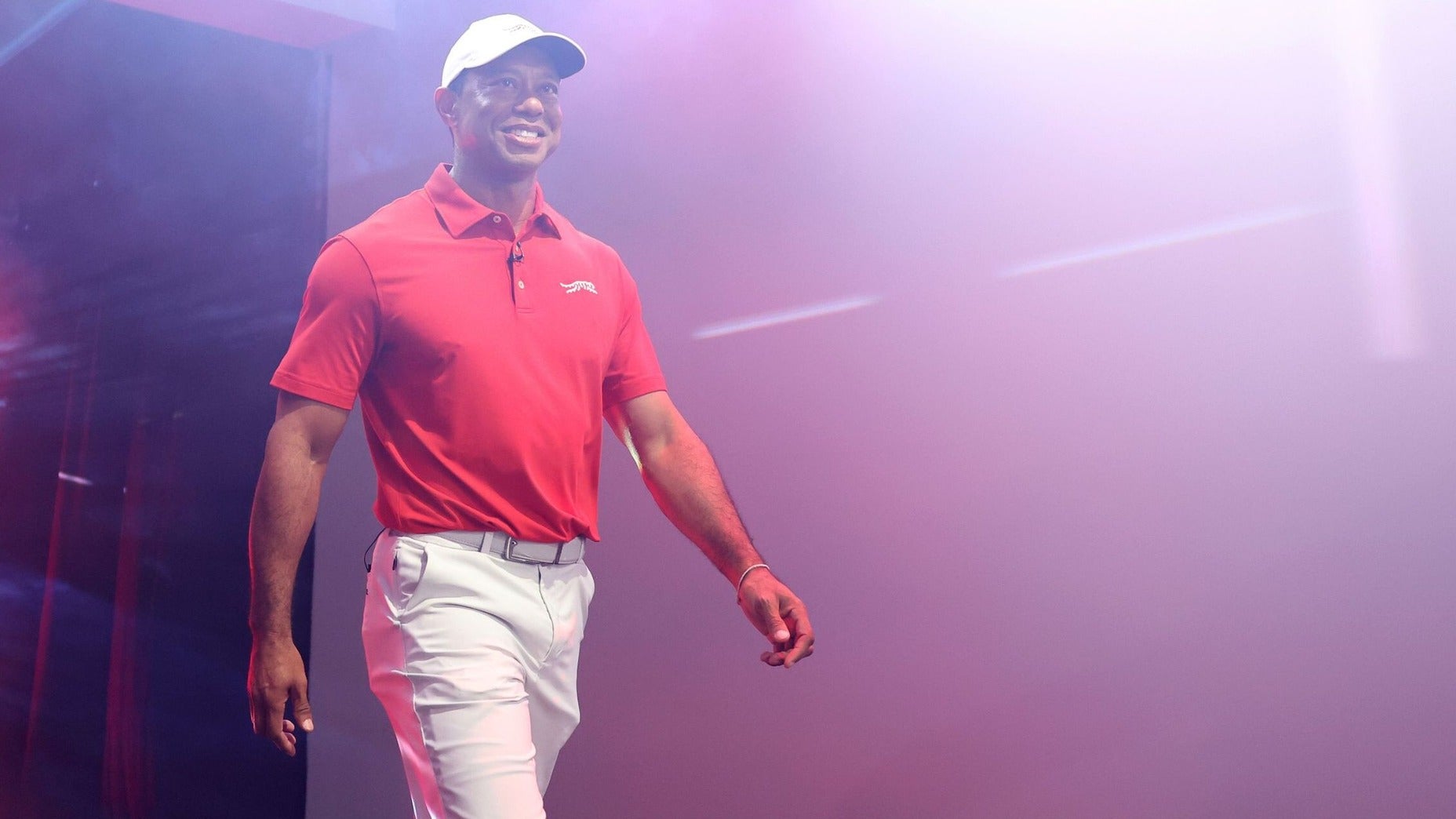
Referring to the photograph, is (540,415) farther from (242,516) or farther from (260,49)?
(260,49)

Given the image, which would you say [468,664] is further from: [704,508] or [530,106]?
[530,106]

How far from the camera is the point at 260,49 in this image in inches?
147

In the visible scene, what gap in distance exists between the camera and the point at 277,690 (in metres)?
1.71

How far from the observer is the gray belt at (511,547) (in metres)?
1.78

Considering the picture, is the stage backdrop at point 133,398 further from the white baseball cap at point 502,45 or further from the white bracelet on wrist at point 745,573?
the white bracelet on wrist at point 745,573

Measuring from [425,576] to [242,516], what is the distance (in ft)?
6.92

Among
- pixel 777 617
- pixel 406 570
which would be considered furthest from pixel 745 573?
pixel 406 570

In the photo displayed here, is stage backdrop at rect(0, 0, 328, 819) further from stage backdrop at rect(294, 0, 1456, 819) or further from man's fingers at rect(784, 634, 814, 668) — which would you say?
man's fingers at rect(784, 634, 814, 668)

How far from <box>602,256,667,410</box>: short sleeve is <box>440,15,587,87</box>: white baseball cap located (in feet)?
1.21

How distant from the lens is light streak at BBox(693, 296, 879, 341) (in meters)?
2.68

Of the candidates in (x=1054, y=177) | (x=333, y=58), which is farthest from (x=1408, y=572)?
(x=333, y=58)

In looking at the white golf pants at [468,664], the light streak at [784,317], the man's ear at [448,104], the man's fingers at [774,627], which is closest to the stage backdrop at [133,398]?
the light streak at [784,317]

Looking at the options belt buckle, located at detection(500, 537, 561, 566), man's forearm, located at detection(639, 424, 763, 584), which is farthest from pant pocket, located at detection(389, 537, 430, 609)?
man's forearm, located at detection(639, 424, 763, 584)

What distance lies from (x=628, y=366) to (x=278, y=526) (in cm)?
63
